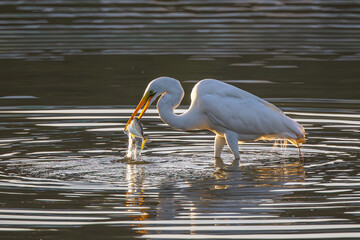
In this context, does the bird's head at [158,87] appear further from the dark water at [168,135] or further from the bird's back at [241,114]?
the dark water at [168,135]

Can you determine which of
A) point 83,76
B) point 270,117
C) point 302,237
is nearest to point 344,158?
point 270,117

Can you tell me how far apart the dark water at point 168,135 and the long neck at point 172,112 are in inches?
20.0

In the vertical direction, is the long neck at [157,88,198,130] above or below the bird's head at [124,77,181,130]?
below

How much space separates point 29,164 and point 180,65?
1086cm

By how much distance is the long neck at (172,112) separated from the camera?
11.7 meters

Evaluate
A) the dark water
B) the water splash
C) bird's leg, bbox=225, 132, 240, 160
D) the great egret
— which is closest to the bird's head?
the great egret

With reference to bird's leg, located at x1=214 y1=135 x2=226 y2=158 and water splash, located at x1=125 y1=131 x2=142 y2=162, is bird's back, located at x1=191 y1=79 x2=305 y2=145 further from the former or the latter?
water splash, located at x1=125 y1=131 x2=142 y2=162

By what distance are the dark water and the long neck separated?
0.51m

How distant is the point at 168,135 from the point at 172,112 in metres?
2.25

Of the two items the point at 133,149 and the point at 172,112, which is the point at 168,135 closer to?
the point at 133,149

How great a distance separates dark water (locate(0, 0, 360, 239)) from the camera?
907 cm

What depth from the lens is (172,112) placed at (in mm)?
11953

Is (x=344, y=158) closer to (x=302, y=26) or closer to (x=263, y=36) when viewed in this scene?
(x=263, y=36)

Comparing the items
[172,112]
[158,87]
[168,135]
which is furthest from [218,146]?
[168,135]
